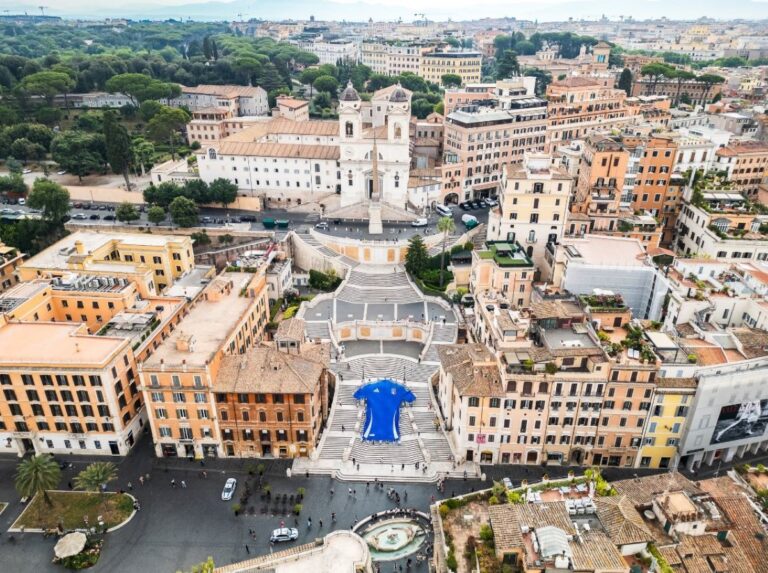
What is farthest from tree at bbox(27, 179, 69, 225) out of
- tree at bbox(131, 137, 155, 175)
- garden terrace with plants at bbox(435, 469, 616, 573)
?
garden terrace with plants at bbox(435, 469, 616, 573)

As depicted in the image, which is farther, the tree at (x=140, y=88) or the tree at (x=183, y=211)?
the tree at (x=140, y=88)

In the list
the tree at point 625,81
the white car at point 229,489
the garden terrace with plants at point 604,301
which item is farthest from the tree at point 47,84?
the tree at point 625,81

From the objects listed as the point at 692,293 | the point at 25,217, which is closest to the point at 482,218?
the point at 692,293

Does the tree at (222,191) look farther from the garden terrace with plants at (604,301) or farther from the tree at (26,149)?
the garden terrace with plants at (604,301)

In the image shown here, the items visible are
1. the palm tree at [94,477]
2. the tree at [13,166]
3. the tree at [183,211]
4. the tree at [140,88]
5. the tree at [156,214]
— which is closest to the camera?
the palm tree at [94,477]

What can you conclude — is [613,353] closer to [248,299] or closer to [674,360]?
[674,360]

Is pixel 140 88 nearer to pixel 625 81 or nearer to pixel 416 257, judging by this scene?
pixel 416 257
